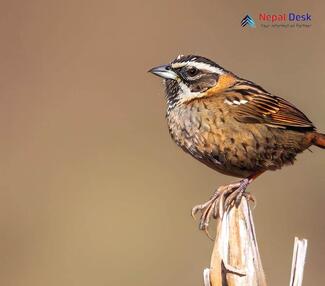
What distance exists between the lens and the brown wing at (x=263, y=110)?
208 inches

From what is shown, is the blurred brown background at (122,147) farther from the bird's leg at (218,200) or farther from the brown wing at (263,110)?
the bird's leg at (218,200)

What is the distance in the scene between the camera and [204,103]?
207 inches

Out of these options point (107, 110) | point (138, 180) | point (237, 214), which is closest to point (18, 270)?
point (138, 180)

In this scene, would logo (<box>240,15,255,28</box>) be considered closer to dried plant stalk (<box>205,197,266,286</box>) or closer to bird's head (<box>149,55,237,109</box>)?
bird's head (<box>149,55,237,109</box>)

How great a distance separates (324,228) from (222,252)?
11.6 feet

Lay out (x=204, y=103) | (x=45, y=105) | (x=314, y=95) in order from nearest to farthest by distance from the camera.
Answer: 1. (x=204, y=103)
2. (x=314, y=95)
3. (x=45, y=105)

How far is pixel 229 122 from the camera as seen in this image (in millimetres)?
5191

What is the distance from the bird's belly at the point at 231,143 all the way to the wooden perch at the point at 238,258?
1115 millimetres

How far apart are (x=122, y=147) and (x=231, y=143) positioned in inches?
135

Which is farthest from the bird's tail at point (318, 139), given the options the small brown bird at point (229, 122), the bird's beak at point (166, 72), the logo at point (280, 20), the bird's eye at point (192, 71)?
the logo at point (280, 20)

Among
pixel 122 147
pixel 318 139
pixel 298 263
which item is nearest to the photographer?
pixel 298 263

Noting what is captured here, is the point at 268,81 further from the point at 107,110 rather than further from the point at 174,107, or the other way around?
the point at 174,107

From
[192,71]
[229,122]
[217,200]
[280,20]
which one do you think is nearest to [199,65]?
[192,71]

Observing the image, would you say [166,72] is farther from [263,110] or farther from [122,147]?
[122,147]
